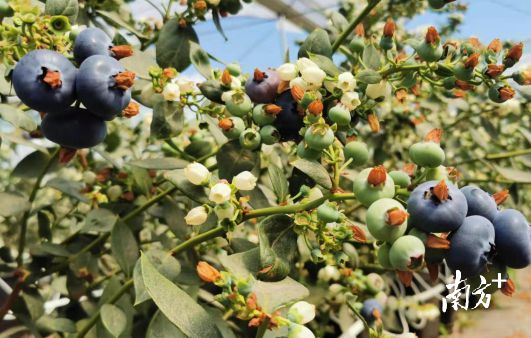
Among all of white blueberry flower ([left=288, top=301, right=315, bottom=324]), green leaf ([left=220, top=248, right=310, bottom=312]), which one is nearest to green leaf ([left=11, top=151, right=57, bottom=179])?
green leaf ([left=220, top=248, right=310, bottom=312])

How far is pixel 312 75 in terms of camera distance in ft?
2.07

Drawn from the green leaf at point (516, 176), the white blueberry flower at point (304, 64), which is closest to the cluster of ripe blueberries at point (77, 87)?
the white blueberry flower at point (304, 64)

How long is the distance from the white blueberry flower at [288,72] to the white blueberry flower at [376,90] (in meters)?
0.10

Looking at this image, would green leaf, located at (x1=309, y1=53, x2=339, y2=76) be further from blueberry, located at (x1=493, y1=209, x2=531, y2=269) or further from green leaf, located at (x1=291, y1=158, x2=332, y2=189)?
blueberry, located at (x1=493, y1=209, x2=531, y2=269)

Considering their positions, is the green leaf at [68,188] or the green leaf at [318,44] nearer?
the green leaf at [318,44]

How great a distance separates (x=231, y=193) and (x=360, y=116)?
0.78 feet

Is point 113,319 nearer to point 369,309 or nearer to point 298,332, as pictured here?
point 298,332

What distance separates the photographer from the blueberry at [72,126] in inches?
22.0

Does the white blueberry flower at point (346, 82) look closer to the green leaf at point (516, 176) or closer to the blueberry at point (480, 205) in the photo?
the blueberry at point (480, 205)

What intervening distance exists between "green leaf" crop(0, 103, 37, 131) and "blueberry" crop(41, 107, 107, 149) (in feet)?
0.83

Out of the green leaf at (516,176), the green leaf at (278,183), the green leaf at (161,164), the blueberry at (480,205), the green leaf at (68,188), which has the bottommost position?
the green leaf at (68,188)

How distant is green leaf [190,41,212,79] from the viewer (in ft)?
2.69

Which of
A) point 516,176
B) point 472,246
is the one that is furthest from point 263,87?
point 516,176

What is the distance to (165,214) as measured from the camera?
3.26 ft
